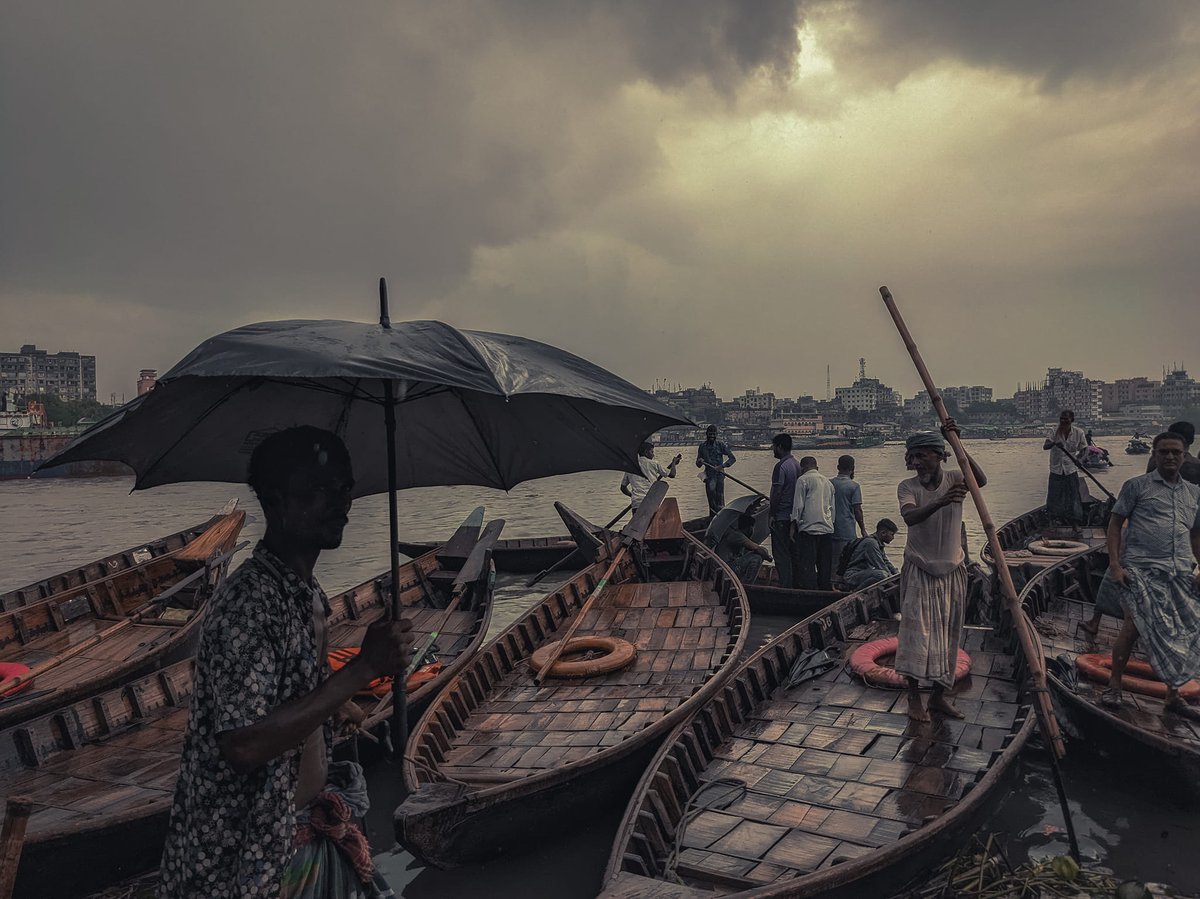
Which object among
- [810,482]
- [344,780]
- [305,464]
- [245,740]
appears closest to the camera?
[245,740]

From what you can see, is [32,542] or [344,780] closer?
[344,780]

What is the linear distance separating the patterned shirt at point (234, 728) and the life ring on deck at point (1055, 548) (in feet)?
38.9

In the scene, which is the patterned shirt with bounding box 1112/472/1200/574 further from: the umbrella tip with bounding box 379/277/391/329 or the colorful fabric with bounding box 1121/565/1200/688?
the umbrella tip with bounding box 379/277/391/329

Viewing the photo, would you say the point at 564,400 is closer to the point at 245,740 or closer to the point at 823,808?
the point at 245,740

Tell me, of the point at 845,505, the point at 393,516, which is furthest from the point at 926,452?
the point at 845,505

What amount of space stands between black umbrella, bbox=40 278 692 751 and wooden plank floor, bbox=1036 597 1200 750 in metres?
4.45

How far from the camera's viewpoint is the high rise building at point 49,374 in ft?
435

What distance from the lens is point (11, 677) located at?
6410 millimetres

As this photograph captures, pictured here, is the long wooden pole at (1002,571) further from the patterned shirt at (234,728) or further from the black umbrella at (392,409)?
the patterned shirt at (234,728)

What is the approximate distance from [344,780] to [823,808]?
3.30 meters

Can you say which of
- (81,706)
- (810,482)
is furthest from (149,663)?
(810,482)

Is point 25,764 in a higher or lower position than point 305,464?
lower

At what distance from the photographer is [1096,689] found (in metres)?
6.02

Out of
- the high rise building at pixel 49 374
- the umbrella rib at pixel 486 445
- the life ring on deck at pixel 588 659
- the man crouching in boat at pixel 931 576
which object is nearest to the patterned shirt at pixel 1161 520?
the man crouching in boat at pixel 931 576
